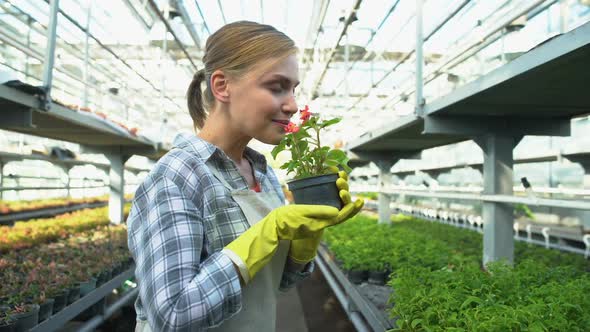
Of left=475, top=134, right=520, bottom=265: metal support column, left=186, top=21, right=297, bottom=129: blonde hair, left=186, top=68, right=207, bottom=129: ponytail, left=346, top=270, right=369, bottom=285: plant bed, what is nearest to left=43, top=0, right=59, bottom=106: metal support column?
left=186, top=68, right=207, bottom=129: ponytail

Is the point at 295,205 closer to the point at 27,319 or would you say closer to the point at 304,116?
the point at 304,116

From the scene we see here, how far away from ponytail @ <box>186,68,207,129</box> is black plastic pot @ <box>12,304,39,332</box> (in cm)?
187

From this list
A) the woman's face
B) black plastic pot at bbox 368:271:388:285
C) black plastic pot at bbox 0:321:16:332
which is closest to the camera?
the woman's face

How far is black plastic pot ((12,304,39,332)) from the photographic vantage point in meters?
2.49

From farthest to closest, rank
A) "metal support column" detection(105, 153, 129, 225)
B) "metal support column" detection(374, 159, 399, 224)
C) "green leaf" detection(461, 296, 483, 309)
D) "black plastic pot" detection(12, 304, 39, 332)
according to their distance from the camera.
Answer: "metal support column" detection(374, 159, 399, 224) → "metal support column" detection(105, 153, 129, 225) → "black plastic pot" detection(12, 304, 39, 332) → "green leaf" detection(461, 296, 483, 309)

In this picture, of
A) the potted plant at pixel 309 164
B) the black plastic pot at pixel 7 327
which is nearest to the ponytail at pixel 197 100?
the potted plant at pixel 309 164

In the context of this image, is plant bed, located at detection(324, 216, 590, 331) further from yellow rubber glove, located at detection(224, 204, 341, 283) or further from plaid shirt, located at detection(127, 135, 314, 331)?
plaid shirt, located at detection(127, 135, 314, 331)

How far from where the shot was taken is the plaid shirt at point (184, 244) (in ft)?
3.15

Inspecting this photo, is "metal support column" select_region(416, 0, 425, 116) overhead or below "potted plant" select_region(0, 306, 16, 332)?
overhead

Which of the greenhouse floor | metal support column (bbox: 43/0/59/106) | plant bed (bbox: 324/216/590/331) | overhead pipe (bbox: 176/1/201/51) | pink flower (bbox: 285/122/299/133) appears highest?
overhead pipe (bbox: 176/1/201/51)

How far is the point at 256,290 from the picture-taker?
1286 millimetres

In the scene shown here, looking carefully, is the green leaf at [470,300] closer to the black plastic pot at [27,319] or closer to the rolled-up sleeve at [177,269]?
the rolled-up sleeve at [177,269]

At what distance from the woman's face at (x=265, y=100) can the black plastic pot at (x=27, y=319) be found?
2109 mm

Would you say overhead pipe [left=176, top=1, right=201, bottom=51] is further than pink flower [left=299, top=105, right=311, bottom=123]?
Yes
